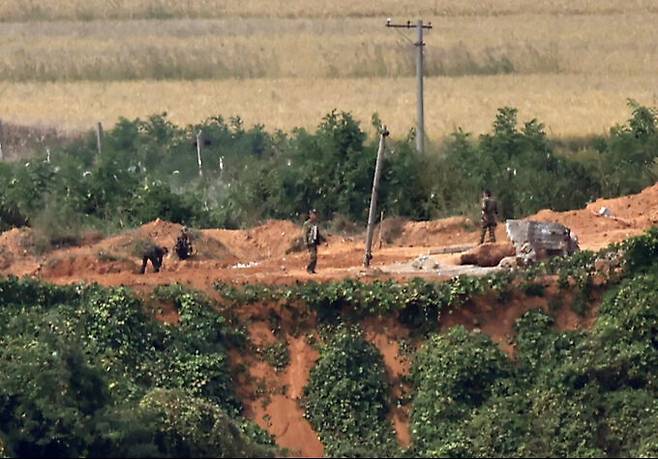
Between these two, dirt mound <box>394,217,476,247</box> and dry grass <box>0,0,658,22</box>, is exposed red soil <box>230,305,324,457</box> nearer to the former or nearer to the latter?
dirt mound <box>394,217,476,247</box>

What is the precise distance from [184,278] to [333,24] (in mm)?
27865

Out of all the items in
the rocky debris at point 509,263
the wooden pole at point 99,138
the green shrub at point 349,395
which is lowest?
the green shrub at point 349,395

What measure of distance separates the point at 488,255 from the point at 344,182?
6.24 metres

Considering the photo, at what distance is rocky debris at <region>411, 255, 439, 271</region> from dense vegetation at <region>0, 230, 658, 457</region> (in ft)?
4.04

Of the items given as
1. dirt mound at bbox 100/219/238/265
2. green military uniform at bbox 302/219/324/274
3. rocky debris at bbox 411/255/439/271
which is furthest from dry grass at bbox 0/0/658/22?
green military uniform at bbox 302/219/324/274

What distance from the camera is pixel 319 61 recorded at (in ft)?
167

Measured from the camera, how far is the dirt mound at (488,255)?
1091 inches

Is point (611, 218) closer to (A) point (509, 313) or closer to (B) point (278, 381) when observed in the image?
(A) point (509, 313)

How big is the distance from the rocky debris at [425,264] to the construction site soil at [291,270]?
31cm

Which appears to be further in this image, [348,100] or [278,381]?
[348,100]

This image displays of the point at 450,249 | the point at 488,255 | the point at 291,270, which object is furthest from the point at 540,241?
the point at 291,270

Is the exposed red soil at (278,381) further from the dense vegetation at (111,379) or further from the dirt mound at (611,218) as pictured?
the dirt mound at (611,218)

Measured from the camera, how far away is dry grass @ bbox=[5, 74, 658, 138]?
145 feet

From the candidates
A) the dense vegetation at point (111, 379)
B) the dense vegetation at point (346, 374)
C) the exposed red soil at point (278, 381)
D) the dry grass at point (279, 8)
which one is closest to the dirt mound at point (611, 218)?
the dense vegetation at point (346, 374)
